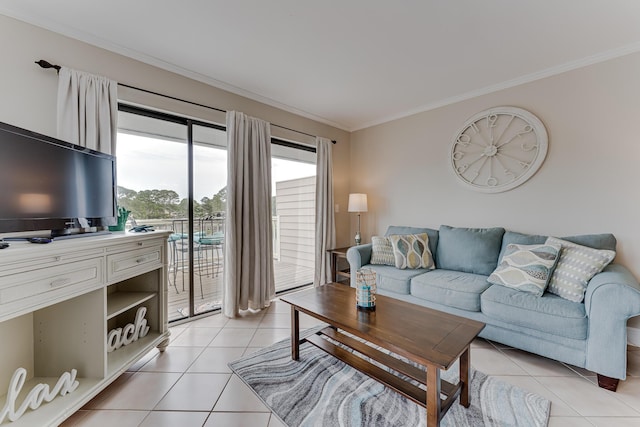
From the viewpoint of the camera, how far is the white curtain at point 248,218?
274 cm

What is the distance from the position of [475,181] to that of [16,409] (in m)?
3.96

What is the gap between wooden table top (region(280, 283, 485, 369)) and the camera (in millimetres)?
1258

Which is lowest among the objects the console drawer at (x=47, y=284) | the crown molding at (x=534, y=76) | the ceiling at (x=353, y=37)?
the console drawer at (x=47, y=284)

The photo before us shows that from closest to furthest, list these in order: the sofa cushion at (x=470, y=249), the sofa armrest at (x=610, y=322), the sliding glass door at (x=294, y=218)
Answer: the sofa armrest at (x=610, y=322) → the sofa cushion at (x=470, y=249) → the sliding glass door at (x=294, y=218)

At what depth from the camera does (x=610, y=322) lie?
1599mm

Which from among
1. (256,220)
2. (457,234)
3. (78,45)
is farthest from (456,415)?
(78,45)

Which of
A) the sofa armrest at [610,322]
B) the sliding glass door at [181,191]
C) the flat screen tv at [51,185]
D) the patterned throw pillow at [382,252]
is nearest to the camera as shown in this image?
the flat screen tv at [51,185]

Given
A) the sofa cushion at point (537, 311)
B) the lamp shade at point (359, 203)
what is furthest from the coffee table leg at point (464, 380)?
the lamp shade at point (359, 203)

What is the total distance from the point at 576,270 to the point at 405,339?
156cm

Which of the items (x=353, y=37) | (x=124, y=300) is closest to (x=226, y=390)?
(x=124, y=300)

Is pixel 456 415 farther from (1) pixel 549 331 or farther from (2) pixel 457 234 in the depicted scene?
(2) pixel 457 234

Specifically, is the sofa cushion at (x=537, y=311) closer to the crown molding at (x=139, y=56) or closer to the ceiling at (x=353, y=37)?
the ceiling at (x=353, y=37)

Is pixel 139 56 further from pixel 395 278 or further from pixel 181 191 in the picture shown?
pixel 395 278

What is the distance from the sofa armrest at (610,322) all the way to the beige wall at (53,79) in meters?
3.38
